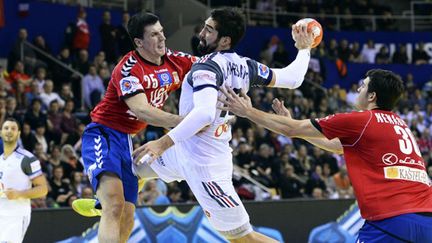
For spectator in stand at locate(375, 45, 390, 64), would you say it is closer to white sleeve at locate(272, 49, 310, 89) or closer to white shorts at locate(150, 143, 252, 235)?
white sleeve at locate(272, 49, 310, 89)

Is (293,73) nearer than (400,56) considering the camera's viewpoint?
Yes

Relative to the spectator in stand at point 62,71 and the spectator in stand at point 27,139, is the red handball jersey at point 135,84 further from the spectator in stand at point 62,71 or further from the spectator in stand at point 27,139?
the spectator in stand at point 62,71

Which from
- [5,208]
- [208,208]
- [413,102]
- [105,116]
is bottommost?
[413,102]

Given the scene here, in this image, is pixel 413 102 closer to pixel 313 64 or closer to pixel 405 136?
pixel 313 64

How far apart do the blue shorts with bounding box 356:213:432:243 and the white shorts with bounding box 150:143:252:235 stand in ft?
4.63

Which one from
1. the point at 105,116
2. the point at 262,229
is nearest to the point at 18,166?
the point at 105,116

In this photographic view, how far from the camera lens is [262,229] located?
12453 millimetres

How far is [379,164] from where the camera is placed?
20.0 feet

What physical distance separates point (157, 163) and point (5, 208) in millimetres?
3318

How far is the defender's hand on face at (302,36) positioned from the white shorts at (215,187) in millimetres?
1130

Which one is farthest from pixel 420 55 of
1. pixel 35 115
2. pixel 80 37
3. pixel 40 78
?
pixel 35 115

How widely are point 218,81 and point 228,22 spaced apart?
1.76 feet

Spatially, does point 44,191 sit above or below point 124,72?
below

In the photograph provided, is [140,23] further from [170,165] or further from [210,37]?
[170,165]
